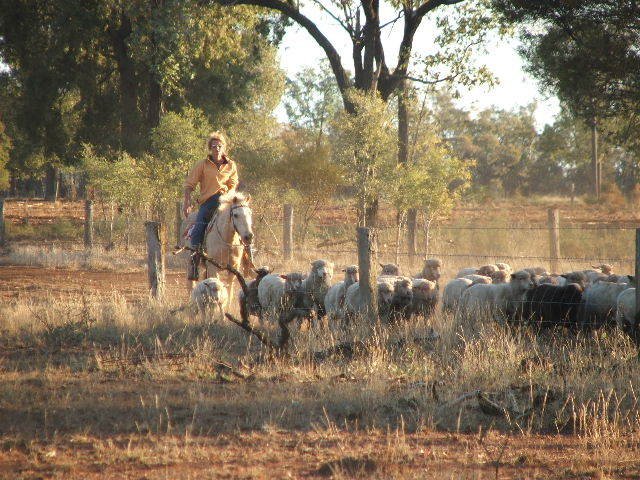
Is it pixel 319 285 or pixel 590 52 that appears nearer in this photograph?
pixel 319 285

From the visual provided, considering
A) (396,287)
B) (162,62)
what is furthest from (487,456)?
(162,62)

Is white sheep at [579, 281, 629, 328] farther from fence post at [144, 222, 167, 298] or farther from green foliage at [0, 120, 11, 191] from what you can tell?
green foliage at [0, 120, 11, 191]

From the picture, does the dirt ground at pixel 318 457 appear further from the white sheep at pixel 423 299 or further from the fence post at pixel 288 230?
the fence post at pixel 288 230

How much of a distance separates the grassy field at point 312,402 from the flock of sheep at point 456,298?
385 mm

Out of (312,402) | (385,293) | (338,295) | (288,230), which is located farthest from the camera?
(288,230)

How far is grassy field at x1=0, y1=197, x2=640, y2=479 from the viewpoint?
578 centimetres

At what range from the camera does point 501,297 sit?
10992 millimetres

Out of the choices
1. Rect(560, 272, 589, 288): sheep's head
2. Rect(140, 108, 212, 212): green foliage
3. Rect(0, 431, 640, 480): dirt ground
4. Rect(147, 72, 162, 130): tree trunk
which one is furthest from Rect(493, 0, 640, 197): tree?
Rect(147, 72, 162, 130): tree trunk

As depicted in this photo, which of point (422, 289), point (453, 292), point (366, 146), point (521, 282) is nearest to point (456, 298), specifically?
point (453, 292)

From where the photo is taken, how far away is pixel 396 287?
36.4 feet

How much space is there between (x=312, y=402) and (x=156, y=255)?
6.06 metres

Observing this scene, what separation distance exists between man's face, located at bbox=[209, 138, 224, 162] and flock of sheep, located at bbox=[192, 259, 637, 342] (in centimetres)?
215

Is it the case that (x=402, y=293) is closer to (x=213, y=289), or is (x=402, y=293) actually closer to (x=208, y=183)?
(x=213, y=289)

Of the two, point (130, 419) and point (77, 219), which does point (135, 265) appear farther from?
point (77, 219)
